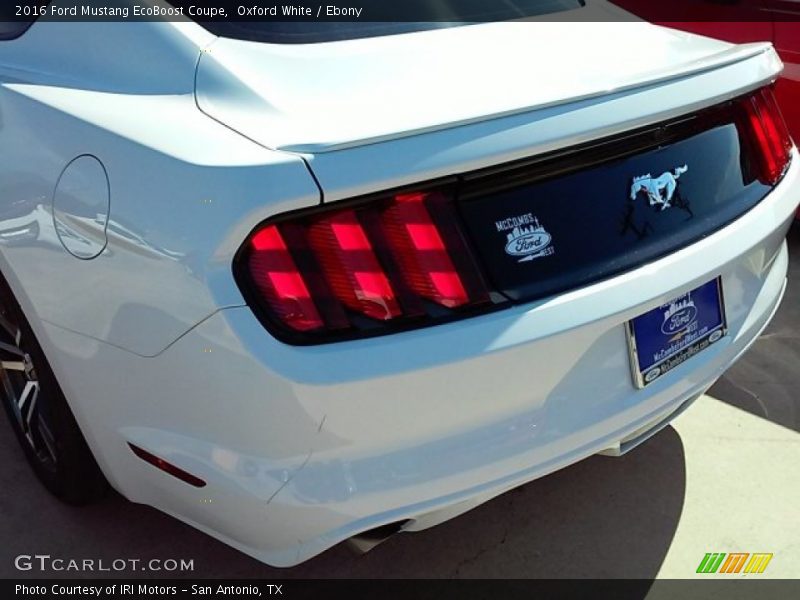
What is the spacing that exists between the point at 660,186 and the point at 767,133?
1.81 ft

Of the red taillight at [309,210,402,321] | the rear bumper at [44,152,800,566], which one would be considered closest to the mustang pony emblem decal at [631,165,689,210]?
the rear bumper at [44,152,800,566]

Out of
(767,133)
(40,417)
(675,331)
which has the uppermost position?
(767,133)

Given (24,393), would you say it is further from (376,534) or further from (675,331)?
(675,331)

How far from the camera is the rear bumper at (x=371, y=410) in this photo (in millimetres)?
1697

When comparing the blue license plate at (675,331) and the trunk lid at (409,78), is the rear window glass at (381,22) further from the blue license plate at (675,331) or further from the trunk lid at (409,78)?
the blue license plate at (675,331)

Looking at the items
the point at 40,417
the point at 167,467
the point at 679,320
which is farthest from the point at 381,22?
the point at 40,417

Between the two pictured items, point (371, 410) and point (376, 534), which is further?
point (376, 534)

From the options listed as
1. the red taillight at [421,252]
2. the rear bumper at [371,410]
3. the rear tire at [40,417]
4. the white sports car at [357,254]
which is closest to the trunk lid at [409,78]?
the white sports car at [357,254]

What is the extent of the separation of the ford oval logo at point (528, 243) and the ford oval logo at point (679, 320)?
37cm

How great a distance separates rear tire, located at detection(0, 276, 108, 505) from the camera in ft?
7.47

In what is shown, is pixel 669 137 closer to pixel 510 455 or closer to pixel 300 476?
pixel 510 455

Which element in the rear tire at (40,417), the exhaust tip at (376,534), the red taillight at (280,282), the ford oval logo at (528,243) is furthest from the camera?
the rear tire at (40,417)

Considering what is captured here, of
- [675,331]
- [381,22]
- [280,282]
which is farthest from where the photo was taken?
[381,22]

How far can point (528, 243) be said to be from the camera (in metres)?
1.82
